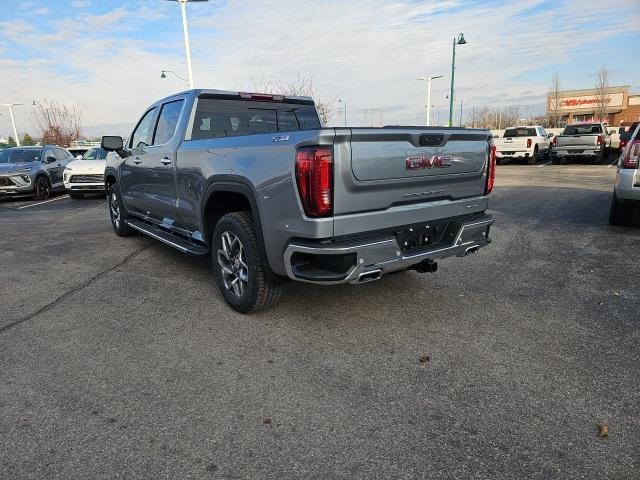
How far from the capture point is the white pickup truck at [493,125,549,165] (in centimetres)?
1978

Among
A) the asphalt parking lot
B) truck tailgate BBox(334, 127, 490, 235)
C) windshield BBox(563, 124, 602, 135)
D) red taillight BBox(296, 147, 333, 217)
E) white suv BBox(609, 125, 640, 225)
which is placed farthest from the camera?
windshield BBox(563, 124, 602, 135)

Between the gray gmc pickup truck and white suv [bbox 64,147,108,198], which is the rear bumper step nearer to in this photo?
the gray gmc pickup truck

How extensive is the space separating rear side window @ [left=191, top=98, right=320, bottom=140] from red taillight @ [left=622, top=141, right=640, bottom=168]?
4.40m

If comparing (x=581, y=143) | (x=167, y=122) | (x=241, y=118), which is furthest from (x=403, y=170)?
(x=581, y=143)

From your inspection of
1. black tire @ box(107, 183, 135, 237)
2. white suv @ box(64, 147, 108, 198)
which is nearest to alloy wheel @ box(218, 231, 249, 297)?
black tire @ box(107, 183, 135, 237)

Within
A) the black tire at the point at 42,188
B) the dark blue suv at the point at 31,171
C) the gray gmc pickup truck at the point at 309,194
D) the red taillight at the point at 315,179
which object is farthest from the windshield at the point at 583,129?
the red taillight at the point at 315,179

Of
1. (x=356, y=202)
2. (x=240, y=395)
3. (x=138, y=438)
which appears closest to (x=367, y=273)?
(x=356, y=202)

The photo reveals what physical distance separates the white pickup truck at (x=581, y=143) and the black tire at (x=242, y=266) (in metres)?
18.4

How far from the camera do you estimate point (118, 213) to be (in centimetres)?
731

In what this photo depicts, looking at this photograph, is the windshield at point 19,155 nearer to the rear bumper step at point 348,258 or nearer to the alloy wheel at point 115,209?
the alloy wheel at point 115,209

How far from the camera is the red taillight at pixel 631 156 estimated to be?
6.24 m

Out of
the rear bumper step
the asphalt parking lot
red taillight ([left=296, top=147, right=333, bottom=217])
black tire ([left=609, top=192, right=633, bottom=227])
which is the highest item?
red taillight ([left=296, top=147, right=333, bottom=217])

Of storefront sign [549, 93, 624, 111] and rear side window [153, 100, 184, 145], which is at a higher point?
storefront sign [549, 93, 624, 111]

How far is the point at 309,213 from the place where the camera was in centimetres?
304
